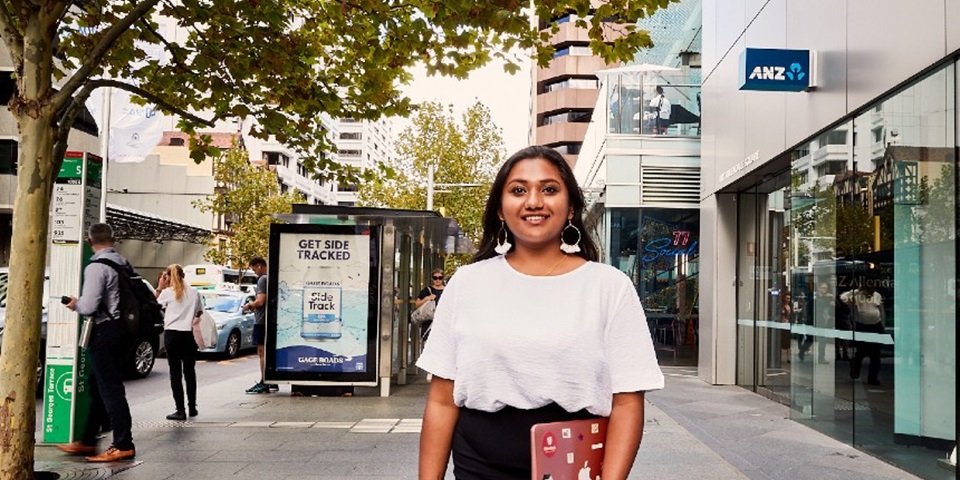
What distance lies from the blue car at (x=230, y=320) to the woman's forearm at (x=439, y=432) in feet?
56.7

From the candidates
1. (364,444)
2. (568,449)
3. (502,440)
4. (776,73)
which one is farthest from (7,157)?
(568,449)

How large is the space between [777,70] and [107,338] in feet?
23.3

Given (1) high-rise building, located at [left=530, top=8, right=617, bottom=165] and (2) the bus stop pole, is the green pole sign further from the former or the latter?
(1) high-rise building, located at [left=530, top=8, right=617, bottom=165]

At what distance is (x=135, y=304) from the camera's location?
25.5ft

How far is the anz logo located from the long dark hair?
310 inches

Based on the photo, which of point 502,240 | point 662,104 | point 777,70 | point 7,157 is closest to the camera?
point 502,240

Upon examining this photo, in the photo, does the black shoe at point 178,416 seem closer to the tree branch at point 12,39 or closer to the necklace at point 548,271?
the tree branch at point 12,39

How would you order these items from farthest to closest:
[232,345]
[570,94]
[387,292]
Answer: [570,94] < [232,345] < [387,292]

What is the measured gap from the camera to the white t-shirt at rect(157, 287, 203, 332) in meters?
10.3

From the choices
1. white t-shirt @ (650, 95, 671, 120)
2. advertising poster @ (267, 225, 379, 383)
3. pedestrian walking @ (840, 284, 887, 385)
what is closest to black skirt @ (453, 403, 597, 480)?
pedestrian walking @ (840, 284, 887, 385)

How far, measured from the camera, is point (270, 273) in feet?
41.3

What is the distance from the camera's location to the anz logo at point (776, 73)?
9766 millimetres

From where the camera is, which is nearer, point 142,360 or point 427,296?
point 142,360

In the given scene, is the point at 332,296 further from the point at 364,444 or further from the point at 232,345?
the point at 232,345
